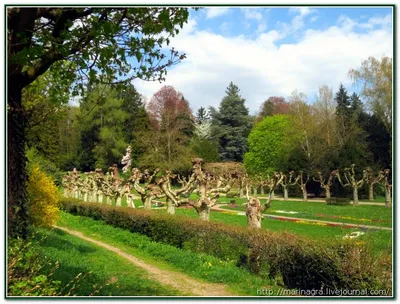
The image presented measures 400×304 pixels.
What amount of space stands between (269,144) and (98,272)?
1437 inches

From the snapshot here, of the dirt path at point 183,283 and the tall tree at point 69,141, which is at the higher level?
the tall tree at point 69,141

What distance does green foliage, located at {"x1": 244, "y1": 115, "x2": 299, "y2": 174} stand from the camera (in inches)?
1692

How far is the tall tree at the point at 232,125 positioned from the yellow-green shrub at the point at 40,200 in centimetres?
3074

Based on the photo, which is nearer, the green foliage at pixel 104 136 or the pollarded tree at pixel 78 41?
the pollarded tree at pixel 78 41

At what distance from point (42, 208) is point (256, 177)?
2981 centimetres

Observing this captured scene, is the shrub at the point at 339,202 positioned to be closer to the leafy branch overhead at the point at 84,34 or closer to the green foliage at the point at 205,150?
the green foliage at the point at 205,150

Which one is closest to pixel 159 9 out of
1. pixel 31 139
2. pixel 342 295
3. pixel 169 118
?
pixel 342 295

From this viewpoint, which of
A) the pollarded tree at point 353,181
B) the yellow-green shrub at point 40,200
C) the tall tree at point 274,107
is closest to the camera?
the yellow-green shrub at point 40,200

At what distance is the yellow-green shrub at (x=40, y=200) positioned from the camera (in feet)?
46.4

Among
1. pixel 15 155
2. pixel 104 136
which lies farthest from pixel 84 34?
pixel 104 136

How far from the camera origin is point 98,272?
28.6 ft

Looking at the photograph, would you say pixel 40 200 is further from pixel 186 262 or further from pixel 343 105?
pixel 343 105

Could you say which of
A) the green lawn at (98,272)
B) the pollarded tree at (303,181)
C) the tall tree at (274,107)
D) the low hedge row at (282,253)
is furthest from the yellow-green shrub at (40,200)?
the tall tree at (274,107)

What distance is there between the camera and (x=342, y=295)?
6109mm
